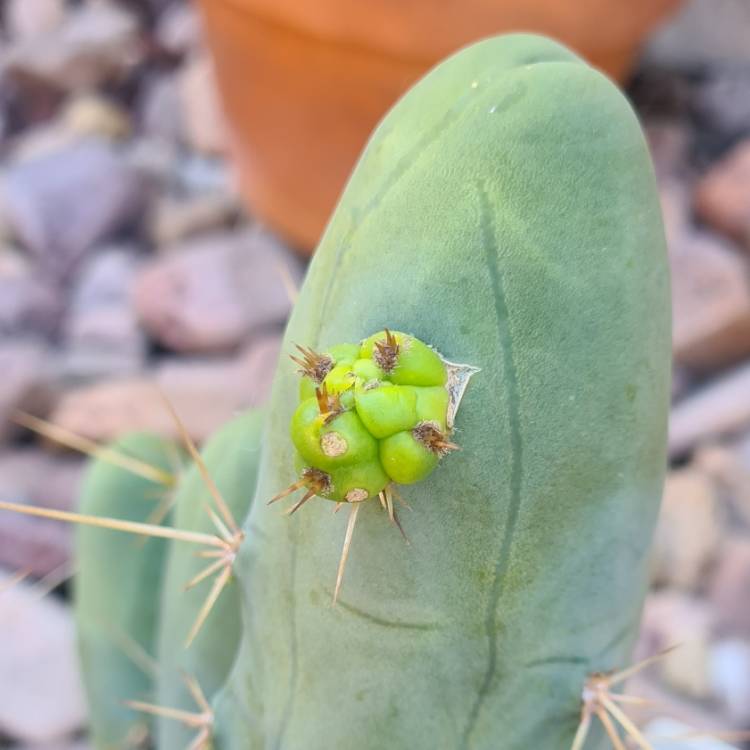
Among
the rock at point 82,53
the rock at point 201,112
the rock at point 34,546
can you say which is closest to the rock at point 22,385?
the rock at point 34,546

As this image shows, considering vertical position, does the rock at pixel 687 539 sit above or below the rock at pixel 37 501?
above

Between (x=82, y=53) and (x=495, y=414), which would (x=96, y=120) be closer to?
(x=82, y=53)

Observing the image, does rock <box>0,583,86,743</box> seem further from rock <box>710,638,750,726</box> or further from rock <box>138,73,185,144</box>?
rock <box>138,73,185,144</box>

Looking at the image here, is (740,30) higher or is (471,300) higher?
(740,30)

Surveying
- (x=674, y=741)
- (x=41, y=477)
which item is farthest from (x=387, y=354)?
(x=41, y=477)

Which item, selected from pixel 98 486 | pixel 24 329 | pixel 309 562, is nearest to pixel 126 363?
pixel 24 329

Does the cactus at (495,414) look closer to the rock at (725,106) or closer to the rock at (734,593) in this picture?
the rock at (734,593)

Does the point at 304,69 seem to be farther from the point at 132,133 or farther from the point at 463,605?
the point at 463,605
